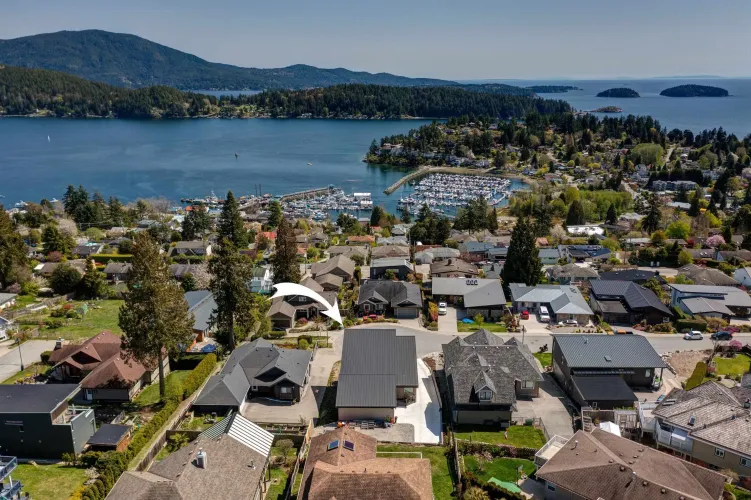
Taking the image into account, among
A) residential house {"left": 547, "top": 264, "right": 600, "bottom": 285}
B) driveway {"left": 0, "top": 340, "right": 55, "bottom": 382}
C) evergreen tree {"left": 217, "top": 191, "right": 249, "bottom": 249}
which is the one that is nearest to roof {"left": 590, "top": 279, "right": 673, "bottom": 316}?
residential house {"left": 547, "top": 264, "right": 600, "bottom": 285}

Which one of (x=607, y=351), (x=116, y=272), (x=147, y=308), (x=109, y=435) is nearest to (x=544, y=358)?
(x=607, y=351)

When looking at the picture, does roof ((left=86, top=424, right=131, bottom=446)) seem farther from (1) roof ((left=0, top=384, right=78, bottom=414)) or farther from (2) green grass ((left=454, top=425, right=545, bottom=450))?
(2) green grass ((left=454, top=425, right=545, bottom=450))

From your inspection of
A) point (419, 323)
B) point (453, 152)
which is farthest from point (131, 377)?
point (453, 152)

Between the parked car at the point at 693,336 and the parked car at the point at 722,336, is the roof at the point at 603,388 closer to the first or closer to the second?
the parked car at the point at 693,336

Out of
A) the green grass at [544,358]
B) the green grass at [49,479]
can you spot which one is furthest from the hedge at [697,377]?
the green grass at [49,479]

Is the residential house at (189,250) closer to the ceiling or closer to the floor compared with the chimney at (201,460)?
closer to the floor

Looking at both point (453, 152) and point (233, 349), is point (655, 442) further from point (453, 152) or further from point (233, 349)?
point (453, 152)
